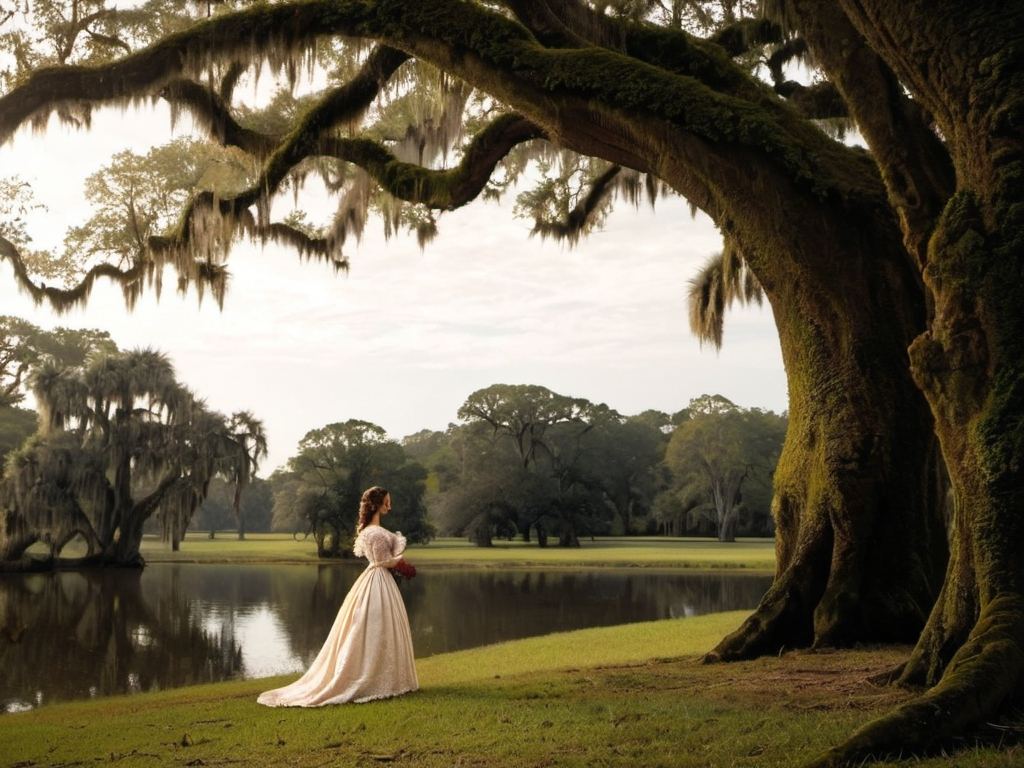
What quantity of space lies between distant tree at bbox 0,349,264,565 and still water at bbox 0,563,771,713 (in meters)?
2.04

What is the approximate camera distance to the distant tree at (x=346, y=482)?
45312 millimetres

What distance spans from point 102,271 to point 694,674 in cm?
1234

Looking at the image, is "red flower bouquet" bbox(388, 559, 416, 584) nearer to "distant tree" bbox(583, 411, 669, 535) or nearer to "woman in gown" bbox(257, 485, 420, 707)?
"woman in gown" bbox(257, 485, 420, 707)

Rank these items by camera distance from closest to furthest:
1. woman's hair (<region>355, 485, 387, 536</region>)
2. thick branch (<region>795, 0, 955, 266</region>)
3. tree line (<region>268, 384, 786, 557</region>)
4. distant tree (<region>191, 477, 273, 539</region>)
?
1. thick branch (<region>795, 0, 955, 266</region>)
2. woman's hair (<region>355, 485, 387, 536</region>)
3. tree line (<region>268, 384, 786, 557</region>)
4. distant tree (<region>191, 477, 273, 539</region>)

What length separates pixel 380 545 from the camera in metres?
8.08

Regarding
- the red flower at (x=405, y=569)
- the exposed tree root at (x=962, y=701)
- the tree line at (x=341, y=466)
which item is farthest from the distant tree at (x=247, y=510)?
the exposed tree root at (x=962, y=701)

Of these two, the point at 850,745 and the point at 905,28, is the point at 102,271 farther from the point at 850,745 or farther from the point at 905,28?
the point at 850,745

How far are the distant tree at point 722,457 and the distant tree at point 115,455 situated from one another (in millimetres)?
30158

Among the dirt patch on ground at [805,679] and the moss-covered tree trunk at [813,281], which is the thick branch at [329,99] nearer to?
the moss-covered tree trunk at [813,281]

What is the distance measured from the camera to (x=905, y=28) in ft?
18.7

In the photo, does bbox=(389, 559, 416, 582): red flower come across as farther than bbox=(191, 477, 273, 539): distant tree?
No

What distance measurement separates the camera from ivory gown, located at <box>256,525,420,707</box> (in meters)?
7.68

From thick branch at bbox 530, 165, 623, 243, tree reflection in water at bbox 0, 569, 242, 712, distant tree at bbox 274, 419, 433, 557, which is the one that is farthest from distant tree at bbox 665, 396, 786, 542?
thick branch at bbox 530, 165, 623, 243

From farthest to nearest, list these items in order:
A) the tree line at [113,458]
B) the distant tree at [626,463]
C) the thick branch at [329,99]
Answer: the distant tree at [626,463]
the tree line at [113,458]
the thick branch at [329,99]
